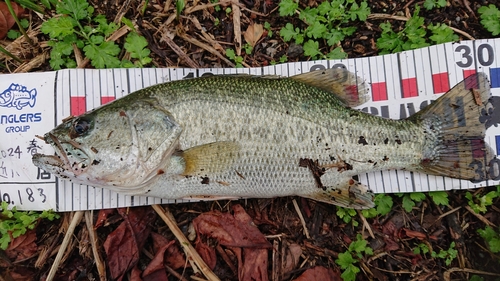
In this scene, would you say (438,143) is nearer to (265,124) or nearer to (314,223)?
(314,223)

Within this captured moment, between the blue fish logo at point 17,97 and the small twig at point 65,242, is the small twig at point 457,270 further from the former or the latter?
the blue fish logo at point 17,97

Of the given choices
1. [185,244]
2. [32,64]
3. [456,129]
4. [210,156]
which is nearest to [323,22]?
[456,129]

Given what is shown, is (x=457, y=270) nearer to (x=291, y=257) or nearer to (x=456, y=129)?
(x=456, y=129)

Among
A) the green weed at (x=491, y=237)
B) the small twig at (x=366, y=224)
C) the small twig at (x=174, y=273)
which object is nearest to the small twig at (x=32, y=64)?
the small twig at (x=174, y=273)

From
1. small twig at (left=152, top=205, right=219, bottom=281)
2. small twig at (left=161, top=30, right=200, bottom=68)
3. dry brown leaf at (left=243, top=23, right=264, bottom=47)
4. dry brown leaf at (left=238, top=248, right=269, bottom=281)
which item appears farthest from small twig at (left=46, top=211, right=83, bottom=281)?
dry brown leaf at (left=243, top=23, right=264, bottom=47)

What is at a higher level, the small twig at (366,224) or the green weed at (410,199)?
the green weed at (410,199)

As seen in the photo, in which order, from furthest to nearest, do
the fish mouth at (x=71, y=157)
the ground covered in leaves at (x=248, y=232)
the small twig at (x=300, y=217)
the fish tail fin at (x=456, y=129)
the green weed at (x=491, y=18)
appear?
the green weed at (x=491, y=18) < the small twig at (x=300, y=217) < the ground covered in leaves at (x=248, y=232) < the fish tail fin at (x=456, y=129) < the fish mouth at (x=71, y=157)

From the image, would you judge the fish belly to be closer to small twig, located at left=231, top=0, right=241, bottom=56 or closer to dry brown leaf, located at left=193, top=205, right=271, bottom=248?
dry brown leaf, located at left=193, top=205, right=271, bottom=248
